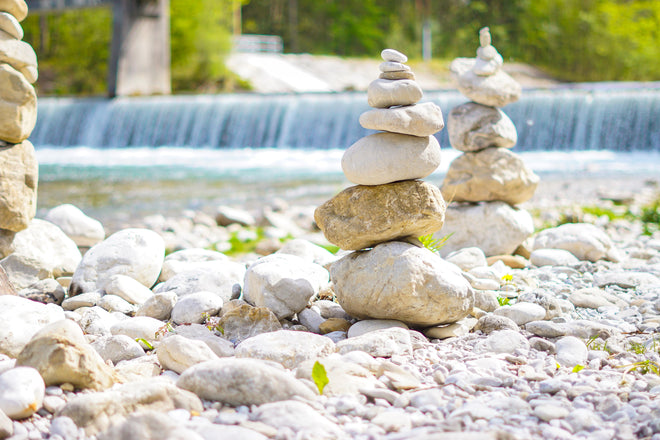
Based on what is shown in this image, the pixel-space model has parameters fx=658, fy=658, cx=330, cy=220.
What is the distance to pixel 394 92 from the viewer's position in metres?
3.27

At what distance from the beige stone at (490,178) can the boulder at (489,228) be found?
0.09 m

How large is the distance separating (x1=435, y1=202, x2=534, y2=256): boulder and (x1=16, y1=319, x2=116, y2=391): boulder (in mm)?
3028

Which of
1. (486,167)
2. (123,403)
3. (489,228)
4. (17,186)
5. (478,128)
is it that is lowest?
(489,228)

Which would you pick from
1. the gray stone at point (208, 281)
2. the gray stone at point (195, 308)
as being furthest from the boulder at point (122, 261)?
the gray stone at point (195, 308)

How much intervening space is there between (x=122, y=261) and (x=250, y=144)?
12.9 m

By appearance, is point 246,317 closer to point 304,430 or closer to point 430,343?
point 430,343

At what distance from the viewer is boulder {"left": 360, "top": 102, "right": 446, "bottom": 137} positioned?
3.18 meters

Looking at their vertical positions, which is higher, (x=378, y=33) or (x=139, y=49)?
(x=378, y=33)

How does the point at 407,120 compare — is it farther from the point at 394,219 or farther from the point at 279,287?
the point at 279,287

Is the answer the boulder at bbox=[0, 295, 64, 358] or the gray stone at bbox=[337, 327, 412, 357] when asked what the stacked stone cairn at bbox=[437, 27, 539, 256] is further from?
the boulder at bbox=[0, 295, 64, 358]

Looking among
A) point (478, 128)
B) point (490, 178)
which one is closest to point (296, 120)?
point (478, 128)

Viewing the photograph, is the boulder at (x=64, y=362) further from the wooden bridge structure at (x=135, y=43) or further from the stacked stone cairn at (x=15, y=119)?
the wooden bridge structure at (x=135, y=43)

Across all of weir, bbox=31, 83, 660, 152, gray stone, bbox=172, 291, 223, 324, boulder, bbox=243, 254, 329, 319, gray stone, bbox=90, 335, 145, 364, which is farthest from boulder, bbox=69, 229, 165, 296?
weir, bbox=31, 83, 660, 152

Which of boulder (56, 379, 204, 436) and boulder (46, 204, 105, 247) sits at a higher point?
boulder (56, 379, 204, 436)
